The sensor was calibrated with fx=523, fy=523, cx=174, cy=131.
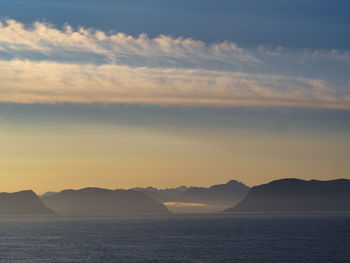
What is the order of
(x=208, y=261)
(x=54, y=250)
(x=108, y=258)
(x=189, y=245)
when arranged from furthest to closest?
(x=189, y=245) → (x=54, y=250) → (x=108, y=258) → (x=208, y=261)

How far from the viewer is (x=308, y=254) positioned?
146 meters

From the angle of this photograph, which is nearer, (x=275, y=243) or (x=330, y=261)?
(x=330, y=261)

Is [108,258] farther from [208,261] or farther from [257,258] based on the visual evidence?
[257,258]

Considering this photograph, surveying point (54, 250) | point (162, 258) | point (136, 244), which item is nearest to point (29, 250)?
point (54, 250)

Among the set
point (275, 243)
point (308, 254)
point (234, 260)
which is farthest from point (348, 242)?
point (234, 260)

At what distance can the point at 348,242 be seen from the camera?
18450cm

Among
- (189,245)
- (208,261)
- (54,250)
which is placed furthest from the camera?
(189,245)

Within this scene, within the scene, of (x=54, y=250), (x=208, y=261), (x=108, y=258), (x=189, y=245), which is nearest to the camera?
(x=208, y=261)

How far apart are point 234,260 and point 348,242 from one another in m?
69.0

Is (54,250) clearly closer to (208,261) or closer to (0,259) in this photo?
(0,259)

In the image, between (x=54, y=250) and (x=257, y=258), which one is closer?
(x=257, y=258)

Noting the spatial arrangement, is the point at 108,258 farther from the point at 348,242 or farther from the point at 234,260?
the point at 348,242

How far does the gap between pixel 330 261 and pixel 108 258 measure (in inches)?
2274

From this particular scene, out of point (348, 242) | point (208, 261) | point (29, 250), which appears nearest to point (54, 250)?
point (29, 250)
